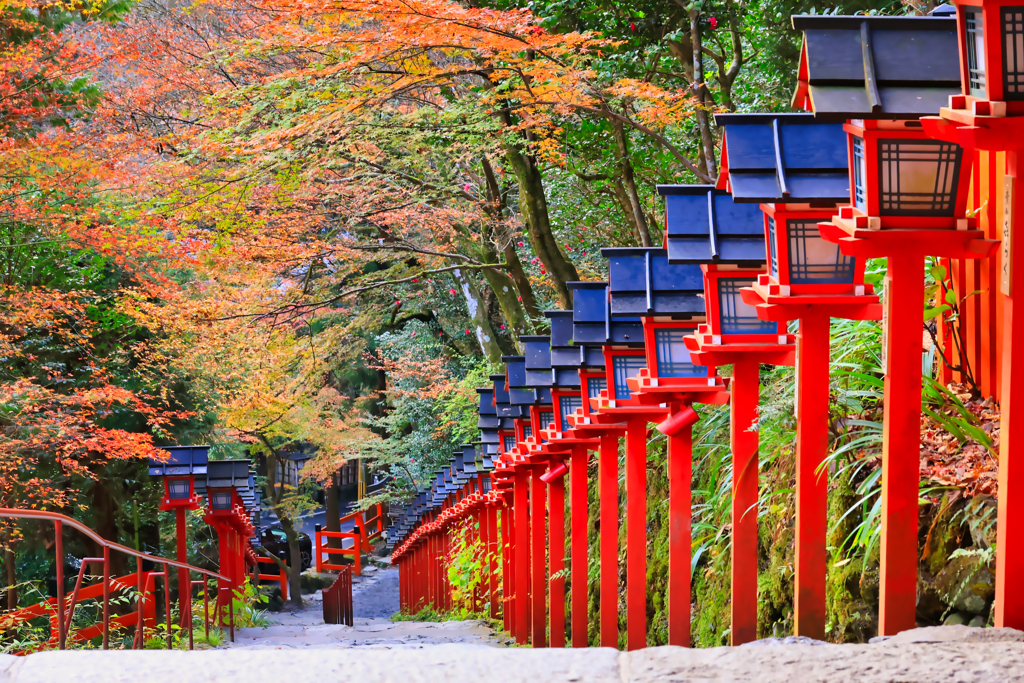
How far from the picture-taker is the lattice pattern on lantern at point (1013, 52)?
103 inches

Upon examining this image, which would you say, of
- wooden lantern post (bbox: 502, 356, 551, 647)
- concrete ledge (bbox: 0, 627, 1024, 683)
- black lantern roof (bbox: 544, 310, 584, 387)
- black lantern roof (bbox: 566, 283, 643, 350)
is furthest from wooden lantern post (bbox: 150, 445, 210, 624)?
concrete ledge (bbox: 0, 627, 1024, 683)

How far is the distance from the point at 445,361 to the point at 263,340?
5691mm

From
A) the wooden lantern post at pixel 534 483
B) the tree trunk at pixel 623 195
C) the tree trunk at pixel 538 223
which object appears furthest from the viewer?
the tree trunk at pixel 623 195

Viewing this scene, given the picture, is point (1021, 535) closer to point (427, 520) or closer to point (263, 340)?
point (263, 340)

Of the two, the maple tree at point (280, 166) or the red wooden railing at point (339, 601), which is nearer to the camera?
the maple tree at point (280, 166)

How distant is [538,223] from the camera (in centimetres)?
1241

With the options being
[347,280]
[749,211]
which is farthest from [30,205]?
[749,211]

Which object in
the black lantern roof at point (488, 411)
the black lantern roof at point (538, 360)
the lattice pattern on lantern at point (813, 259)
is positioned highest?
the lattice pattern on lantern at point (813, 259)

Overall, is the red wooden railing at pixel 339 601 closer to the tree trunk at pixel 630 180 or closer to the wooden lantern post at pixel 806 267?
the tree trunk at pixel 630 180

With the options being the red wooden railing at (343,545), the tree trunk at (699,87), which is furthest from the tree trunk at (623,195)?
the red wooden railing at (343,545)

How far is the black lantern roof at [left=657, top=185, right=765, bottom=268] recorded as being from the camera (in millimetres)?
4906

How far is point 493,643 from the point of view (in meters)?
12.1

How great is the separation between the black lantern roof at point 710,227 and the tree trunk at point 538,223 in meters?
7.18

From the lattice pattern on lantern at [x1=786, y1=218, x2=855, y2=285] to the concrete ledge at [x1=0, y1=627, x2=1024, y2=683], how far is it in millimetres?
1547
